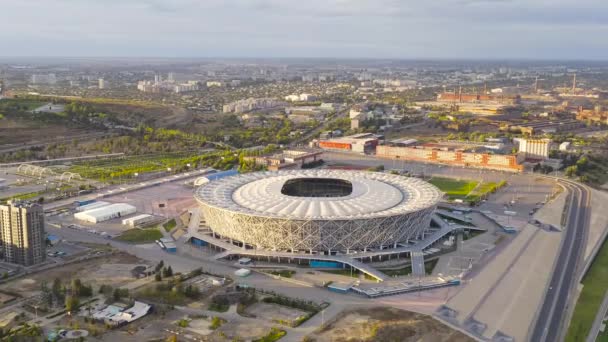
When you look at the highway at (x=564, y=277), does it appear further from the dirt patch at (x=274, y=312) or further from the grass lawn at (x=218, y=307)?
the grass lawn at (x=218, y=307)

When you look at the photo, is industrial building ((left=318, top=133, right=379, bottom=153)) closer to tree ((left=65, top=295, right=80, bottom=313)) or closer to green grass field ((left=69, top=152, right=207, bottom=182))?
green grass field ((left=69, top=152, right=207, bottom=182))

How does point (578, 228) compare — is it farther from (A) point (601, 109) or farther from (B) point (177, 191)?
(A) point (601, 109)

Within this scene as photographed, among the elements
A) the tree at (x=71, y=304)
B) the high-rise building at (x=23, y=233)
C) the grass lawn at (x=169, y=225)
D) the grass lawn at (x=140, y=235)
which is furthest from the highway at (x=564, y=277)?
the high-rise building at (x=23, y=233)

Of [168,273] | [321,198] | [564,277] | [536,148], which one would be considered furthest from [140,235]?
[536,148]

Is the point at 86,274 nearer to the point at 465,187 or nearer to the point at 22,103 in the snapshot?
the point at 465,187

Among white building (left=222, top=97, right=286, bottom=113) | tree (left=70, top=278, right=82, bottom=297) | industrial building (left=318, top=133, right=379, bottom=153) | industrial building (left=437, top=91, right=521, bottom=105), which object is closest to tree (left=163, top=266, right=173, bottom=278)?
tree (left=70, top=278, right=82, bottom=297)

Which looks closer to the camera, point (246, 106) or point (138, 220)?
point (138, 220)
